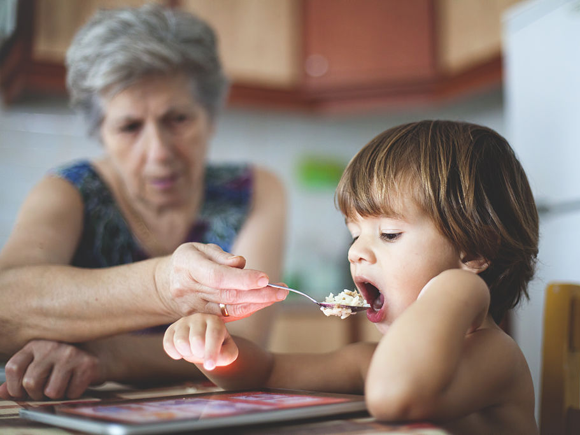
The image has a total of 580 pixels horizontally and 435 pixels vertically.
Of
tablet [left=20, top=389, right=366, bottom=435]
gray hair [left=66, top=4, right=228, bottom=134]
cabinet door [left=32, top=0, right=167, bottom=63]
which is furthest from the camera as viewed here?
cabinet door [left=32, top=0, right=167, bottom=63]

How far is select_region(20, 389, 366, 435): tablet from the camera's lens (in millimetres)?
469

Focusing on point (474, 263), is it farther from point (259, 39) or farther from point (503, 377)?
point (259, 39)

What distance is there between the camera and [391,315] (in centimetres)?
84

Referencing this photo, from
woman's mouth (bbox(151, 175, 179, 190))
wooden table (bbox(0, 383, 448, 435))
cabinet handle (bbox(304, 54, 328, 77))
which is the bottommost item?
wooden table (bbox(0, 383, 448, 435))

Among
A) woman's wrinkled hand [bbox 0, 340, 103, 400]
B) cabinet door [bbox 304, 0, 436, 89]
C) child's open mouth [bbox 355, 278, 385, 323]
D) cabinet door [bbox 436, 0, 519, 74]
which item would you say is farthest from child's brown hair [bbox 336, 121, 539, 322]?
cabinet door [bbox 304, 0, 436, 89]

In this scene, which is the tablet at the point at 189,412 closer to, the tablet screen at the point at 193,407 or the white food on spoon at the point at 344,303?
the tablet screen at the point at 193,407

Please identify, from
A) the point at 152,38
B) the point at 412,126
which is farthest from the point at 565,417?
the point at 152,38

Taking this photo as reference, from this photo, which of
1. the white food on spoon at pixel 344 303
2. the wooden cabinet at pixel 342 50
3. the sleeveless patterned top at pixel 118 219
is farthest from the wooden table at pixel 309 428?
the wooden cabinet at pixel 342 50

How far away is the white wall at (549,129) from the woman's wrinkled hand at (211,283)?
Result: 1.54 metres

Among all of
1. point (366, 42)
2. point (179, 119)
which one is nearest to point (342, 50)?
point (366, 42)

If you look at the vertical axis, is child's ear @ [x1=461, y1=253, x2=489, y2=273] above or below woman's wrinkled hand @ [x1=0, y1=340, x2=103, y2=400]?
above

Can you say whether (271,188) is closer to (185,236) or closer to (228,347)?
(185,236)

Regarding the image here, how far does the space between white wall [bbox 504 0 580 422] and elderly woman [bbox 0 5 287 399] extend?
3.76 ft

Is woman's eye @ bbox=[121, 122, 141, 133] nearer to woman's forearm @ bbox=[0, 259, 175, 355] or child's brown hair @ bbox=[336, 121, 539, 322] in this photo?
woman's forearm @ bbox=[0, 259, 175, 355]
